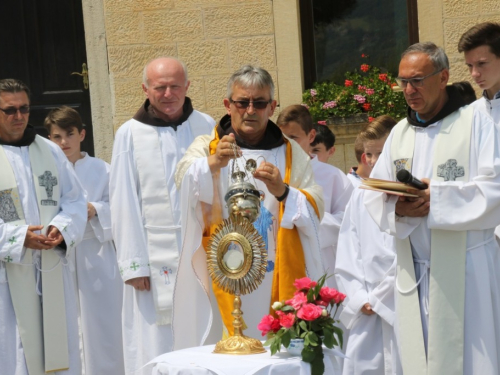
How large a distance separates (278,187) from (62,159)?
8.30 feet

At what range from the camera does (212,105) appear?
1127 centimetres

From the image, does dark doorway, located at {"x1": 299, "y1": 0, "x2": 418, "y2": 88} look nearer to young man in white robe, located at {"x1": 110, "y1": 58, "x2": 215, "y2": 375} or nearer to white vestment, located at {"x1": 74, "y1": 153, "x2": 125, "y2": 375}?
white vestment, located at {"x1": 74, "y1": 153, "x2": 125, "y2": 375}

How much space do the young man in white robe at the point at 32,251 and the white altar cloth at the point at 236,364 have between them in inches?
88.3

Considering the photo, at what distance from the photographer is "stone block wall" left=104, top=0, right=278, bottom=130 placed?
11.2m

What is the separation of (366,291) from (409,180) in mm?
1263

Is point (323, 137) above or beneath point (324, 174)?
above

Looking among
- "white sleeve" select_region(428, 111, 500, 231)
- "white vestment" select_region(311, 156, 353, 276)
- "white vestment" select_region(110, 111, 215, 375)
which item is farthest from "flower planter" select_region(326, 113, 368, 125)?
"white sleeve" select_region(428, 111, 500, 231)

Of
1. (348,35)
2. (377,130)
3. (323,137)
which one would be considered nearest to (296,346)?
(377,130)

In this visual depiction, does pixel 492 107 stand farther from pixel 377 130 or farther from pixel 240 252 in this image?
pixel 240 252

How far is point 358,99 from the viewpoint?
11.0 metres

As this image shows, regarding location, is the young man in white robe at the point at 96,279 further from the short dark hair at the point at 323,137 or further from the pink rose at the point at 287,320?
the pink rose at the point at 287,320

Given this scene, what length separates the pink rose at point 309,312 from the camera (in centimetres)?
587

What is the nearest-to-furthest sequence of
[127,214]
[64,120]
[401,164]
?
[401,164], [127,214], [64,120]

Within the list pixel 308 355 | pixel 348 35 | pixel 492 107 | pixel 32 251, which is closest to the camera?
pixel 308 355
